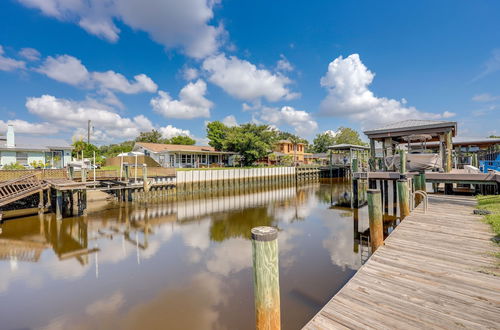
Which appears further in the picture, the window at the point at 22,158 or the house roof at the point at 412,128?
the window at the point at 22,158

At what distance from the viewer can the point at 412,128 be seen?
40.3 feet

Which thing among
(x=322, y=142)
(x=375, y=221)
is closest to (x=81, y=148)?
(x=375, y=221)

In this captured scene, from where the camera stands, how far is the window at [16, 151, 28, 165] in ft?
78.5

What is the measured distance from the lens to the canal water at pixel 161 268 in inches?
218

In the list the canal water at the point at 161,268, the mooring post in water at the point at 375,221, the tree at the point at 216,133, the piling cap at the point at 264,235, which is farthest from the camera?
the tree at the point at 216,133

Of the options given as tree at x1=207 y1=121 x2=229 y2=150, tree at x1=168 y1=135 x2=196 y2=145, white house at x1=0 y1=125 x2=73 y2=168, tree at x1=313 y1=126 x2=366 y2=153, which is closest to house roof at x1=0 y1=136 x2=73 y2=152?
white house at x1=0 y1=125 x2=73 y2=168

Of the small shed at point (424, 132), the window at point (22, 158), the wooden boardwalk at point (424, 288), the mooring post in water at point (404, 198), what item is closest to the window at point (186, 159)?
the window at point (22, 158)

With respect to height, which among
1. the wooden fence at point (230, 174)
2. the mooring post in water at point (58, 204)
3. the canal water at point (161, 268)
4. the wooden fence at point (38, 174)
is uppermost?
the wooden fence at point (38, 174)

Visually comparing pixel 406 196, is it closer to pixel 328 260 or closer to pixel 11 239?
pixel 328 260

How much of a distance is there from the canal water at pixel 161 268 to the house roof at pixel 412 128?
16.7ft

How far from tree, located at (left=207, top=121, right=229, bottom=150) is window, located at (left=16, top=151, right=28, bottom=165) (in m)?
24.0

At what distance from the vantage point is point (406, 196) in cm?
834

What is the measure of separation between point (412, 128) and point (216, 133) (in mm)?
35935

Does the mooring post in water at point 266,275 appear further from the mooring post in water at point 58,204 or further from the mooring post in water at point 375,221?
the mooring post in water at point 58,204
